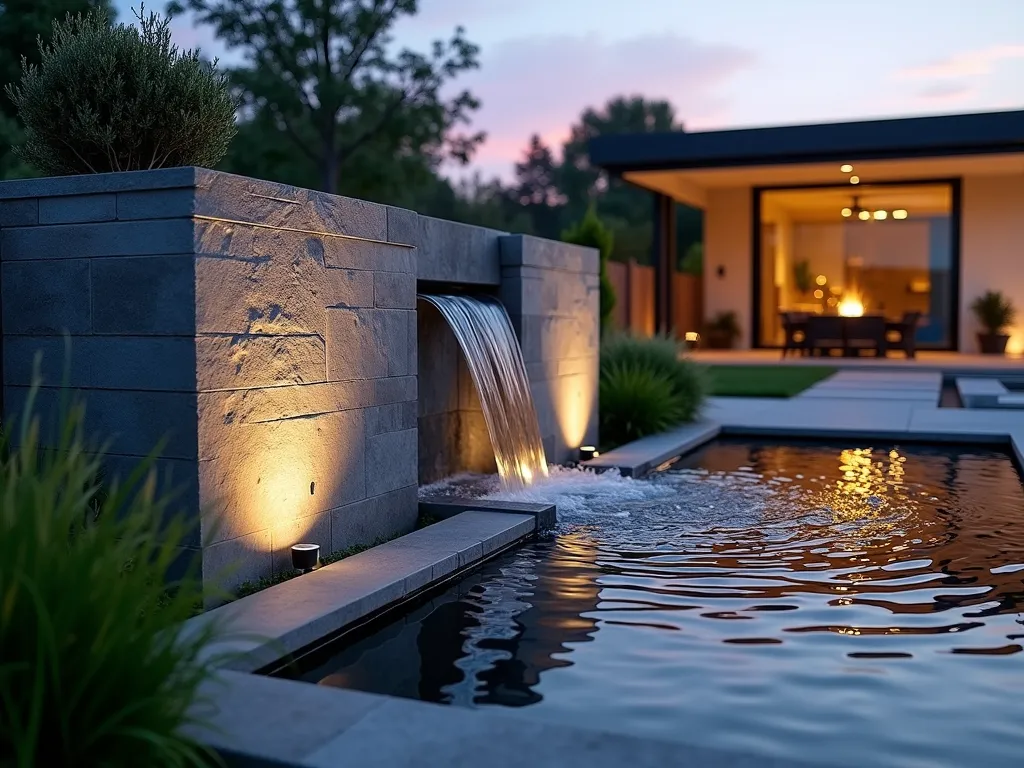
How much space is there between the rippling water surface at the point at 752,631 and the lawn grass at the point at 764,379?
16.3ft

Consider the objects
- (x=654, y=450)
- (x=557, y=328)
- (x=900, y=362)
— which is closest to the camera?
(x=557, y=328)

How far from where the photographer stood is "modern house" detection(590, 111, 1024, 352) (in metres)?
16.6

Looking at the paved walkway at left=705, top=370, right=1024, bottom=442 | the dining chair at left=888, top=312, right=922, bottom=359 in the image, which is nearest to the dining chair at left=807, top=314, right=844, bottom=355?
the dining chair at left=888, top=312, right=922, bottom=359

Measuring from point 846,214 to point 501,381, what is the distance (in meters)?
16.3

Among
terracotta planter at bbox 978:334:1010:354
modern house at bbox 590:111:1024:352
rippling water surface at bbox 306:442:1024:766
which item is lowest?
rippling water surface at bbox 306:442:1024:766

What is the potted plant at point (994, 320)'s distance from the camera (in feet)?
62.3

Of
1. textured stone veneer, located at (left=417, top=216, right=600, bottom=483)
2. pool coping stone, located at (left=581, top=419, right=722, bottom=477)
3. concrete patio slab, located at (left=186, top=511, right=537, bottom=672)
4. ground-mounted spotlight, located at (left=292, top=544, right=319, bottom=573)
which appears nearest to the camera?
concrete patio slab, located at (left=186, top=511, right=537, bottom=672)

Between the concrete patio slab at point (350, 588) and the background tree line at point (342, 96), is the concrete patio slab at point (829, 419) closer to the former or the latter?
the concrete patio slab at point (350, 588)

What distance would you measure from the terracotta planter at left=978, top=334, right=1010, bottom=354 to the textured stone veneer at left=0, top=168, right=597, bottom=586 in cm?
1644

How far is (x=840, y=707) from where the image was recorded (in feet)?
10.4

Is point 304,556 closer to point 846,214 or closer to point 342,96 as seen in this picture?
point 846,214

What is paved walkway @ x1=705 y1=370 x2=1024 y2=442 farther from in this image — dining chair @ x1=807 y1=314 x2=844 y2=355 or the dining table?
dining chair @ x1=807 y1=314 x2=844 y2=355

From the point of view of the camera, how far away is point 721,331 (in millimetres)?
21234

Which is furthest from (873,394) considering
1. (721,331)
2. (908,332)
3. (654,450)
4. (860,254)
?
(860,254)
